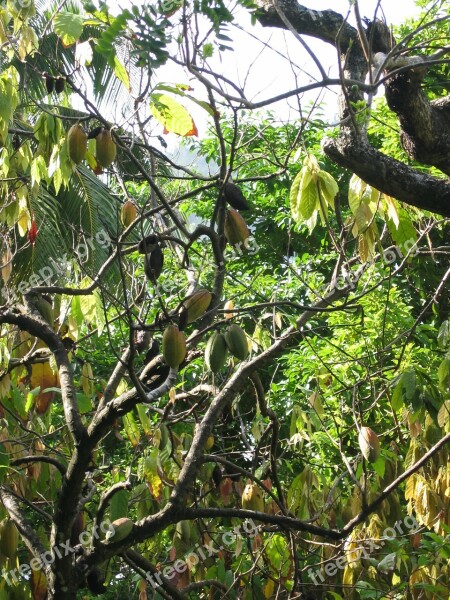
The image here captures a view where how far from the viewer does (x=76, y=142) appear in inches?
80.8

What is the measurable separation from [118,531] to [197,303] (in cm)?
59

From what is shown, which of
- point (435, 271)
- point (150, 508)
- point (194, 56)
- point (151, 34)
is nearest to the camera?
point (151, 34)

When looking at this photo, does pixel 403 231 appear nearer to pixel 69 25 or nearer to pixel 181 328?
pixel 181 328

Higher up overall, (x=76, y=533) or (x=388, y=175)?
(x=388, y=175)

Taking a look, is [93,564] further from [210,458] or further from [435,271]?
[435,271]

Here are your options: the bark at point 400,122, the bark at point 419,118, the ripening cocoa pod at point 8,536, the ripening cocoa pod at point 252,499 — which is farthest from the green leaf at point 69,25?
the ripening cocoa pod at point 252,499

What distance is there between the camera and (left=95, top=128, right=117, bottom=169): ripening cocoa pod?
1871mm

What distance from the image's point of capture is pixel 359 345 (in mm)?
4258

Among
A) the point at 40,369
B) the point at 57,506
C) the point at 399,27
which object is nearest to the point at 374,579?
the point at 40,369

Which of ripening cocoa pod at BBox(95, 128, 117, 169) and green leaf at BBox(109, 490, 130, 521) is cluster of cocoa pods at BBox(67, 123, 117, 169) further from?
green leaf at BBox(109, 490, 130, 521)

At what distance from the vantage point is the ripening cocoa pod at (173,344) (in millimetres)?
1703

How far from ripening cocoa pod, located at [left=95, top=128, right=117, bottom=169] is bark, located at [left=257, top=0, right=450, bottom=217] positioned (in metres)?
0.52

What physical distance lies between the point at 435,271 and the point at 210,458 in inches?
173

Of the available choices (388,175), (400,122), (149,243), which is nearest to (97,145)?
(149,243)
